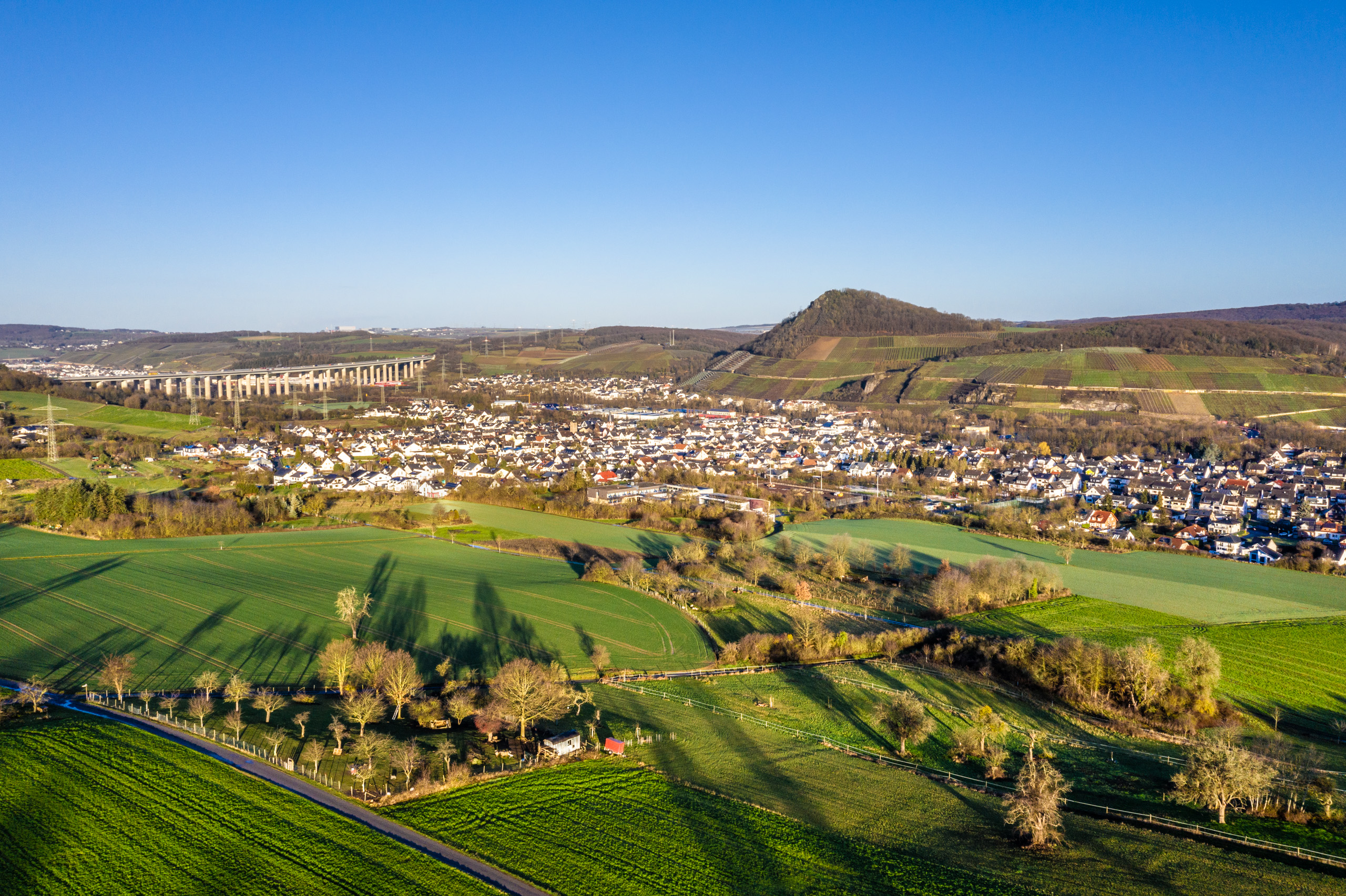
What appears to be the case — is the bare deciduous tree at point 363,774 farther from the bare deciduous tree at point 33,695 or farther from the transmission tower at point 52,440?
the transmission tower at point 52,440

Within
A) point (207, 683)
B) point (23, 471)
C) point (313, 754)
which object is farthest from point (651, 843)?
point (23, 471)

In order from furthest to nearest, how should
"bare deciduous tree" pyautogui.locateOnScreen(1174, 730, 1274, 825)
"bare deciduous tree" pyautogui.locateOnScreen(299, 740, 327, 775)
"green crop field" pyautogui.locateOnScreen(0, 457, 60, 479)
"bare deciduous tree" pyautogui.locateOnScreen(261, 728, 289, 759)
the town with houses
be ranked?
"green crop field" pyautogui.locateOnScreen(0, 457, 60, 479) < the town with houses < "bare deciduous tree" pyautogui.locateOnScreen(261, 728, 289, 759) < "bare deciduous tree" pyautogui.locateOnScreen(299, 740, 327, 775) < "bare deciduous tree" pyautogui.locateOnScreen(1174, 730, 1274, 825)

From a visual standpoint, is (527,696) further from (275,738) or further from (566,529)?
(566,529)

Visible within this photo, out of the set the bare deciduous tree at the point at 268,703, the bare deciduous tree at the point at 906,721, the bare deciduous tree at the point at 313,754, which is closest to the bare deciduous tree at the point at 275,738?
the bare deciduous tree at the point at 313,754

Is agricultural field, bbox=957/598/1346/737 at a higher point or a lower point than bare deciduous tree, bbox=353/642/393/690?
lower

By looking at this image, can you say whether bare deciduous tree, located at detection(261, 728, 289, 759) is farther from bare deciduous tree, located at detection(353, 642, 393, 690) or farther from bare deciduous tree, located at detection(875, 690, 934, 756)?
bare deciduous tree, located at detection(875, 690, 934, 756)

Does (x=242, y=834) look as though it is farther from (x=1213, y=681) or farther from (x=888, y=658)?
(x=1213, y=681)

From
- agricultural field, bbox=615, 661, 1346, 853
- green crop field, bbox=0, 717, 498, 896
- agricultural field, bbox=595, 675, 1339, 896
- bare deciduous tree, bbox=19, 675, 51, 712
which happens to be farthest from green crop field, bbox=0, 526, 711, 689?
green crop field, bbox=0, 717, 498, 896
